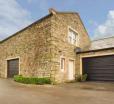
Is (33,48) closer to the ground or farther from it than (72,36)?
closer to the ground

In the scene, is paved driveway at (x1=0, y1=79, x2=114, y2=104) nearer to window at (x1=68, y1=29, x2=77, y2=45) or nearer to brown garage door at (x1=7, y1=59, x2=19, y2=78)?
window at (x1=68, y1=29, x2=77, y2=45)

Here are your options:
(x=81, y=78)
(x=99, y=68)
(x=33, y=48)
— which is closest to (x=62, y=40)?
(x=33, y=48)

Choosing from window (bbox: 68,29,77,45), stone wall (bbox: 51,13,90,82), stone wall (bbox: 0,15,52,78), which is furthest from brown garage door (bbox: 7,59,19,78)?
window (bbox: 68,29,77,45)

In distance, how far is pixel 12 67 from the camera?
21.7m

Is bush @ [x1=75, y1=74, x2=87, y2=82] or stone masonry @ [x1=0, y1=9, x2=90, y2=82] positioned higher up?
stone masonry @ [x1=0, y1=9, x2=90, y2=82]

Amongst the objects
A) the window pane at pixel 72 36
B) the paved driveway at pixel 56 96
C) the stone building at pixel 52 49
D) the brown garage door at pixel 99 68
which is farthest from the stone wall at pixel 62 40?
the paved driveway at pixel 56 96

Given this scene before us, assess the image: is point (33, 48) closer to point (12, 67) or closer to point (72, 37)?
point (72, 37)

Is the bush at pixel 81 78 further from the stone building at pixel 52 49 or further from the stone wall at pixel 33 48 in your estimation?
the stone wall at pixel 33 48

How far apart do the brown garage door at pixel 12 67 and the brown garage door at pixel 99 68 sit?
25.6ft

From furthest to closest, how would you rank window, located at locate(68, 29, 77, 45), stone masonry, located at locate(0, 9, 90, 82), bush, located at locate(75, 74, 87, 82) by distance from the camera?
1. window, located at locate(68, 29, 77, 45)
2. bush, located at locate(75, 74, 87, 82)
3. stone masonry, located at locate(0, 9, 90, 82)

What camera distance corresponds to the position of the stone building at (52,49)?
51.9ft

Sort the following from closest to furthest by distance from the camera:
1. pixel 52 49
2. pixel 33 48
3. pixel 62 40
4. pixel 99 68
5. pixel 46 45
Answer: pixel 52 49, pixel 46 45, pixel 62 40, pixel 33 48, pixel 99 68

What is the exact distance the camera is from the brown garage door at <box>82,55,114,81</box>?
17016 millimetres

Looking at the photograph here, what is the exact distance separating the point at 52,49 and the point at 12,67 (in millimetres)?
8270
